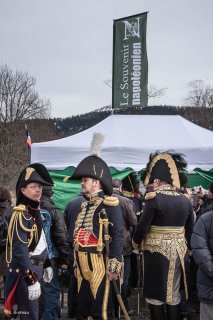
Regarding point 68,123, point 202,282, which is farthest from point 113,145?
point 68,123

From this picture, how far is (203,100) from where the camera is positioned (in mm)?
55438

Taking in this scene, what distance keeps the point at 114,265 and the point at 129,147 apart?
4918mm

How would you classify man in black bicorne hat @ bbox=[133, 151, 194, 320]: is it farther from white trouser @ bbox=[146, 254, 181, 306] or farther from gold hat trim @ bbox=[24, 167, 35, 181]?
gold hat trim @ bbox=[24, 167, 35, 181]

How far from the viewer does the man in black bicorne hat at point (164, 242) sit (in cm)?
459

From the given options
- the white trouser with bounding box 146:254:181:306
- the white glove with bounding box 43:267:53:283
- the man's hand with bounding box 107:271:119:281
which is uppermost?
the man's hand with bounding box 107:271:119:281

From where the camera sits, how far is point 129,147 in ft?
28.6

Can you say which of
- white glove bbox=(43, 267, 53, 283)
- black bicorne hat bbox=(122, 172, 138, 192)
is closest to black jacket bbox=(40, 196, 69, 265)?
white glove bbox=(43, 267, 53, 283)

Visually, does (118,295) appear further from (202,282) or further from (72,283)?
(72,283)

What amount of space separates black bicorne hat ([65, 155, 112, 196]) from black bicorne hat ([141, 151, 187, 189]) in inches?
28.6

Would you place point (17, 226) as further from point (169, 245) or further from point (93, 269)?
point (169, 245)

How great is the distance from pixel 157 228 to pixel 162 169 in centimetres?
64

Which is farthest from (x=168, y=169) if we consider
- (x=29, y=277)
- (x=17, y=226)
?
(x=29, y=277)

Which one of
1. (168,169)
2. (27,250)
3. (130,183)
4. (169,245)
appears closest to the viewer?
(27,250)

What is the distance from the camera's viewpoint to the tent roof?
871 cm
